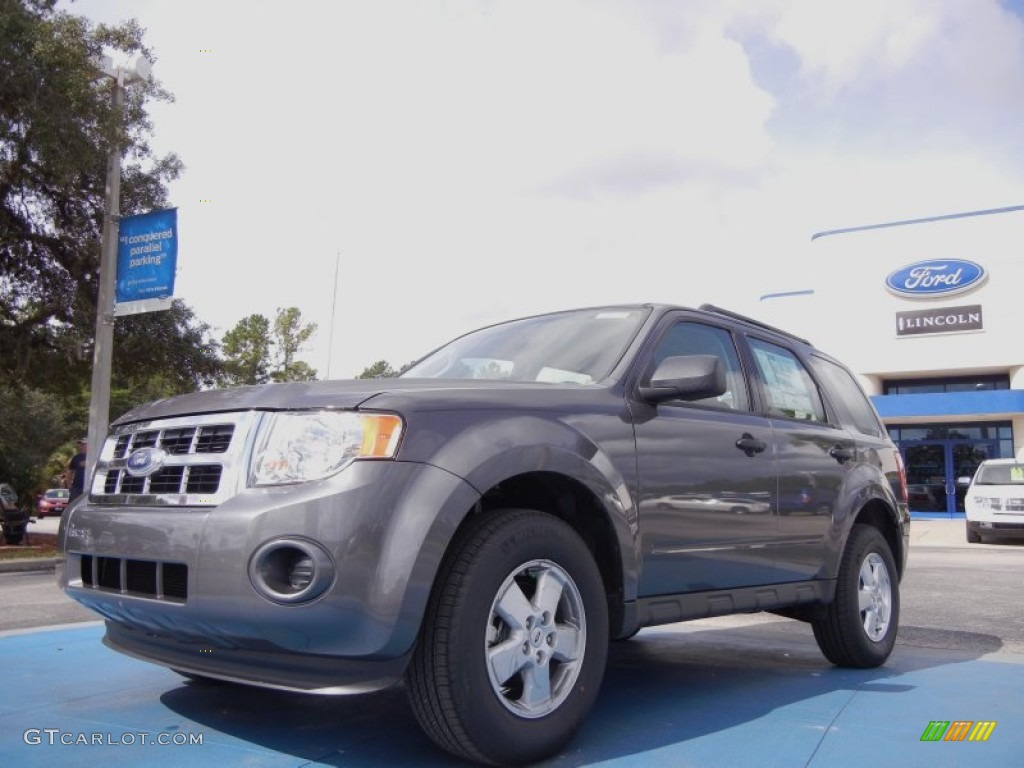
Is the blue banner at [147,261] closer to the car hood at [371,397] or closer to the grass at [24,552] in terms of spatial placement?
the grass at [24,552]

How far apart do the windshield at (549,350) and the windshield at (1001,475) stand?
16.8m

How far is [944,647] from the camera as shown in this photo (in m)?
5.98

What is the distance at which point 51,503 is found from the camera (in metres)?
Result: 41.2

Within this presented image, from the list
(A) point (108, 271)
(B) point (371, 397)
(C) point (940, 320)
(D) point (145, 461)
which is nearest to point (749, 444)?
(B) point (371, 397)

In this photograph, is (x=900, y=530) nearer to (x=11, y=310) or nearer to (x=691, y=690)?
(x=691, y=690)

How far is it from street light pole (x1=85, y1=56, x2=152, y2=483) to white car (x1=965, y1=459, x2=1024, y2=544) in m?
15.6

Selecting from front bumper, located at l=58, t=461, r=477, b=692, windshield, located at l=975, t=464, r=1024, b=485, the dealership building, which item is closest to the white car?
windshield, located at l=975, t=464, r=1024, b=485

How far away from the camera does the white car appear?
58.1 ft

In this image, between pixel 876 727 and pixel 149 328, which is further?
pixel 149 328

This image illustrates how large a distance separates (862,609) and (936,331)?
27741mm

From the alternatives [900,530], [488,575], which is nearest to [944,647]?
[900,530]

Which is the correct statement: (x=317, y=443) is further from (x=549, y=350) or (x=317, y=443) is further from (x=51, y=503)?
(x=51, y=503)

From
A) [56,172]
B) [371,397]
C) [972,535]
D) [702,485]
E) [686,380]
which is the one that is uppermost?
[56,172]

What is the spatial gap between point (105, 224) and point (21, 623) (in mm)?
8688
